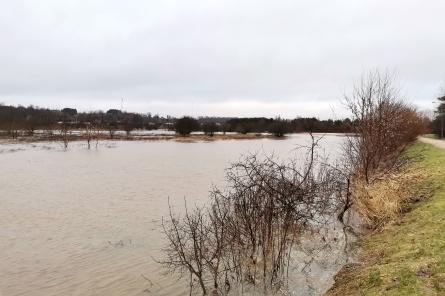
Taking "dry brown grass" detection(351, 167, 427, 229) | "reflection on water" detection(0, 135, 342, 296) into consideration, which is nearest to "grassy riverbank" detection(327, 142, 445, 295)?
"dry brown grass" detection(351, 167, 427, 229)

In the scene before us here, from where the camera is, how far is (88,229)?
45.8ft

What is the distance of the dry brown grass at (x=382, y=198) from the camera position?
12164mm

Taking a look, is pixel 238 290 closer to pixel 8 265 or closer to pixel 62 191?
pixel 8 265

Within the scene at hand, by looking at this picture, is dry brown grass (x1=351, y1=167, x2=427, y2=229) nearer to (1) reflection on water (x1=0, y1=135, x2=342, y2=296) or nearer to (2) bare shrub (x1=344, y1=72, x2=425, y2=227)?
(2) bare shrub (x1=344, y1=72, x2=425, y2=227)

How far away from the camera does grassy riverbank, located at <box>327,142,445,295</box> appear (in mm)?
6391

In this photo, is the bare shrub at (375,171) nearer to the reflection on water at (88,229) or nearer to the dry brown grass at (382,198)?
the dry brown grass at (382,198)

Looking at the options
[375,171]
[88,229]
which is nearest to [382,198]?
[375,171]

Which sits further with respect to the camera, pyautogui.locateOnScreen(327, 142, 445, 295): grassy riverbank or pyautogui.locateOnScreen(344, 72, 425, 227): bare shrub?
pyautogui.locateOnScreen(344, 72, 425, 227): bare shrub

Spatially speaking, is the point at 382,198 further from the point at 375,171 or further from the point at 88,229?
the point at 88,229

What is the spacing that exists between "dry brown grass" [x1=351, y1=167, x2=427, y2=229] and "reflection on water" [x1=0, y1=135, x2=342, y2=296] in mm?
6005

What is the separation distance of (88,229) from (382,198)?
30.1 ft

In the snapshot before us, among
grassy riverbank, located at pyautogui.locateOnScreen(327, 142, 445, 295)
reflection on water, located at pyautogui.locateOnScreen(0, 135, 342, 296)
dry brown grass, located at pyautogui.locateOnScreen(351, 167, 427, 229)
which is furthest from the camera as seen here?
dry brown grass, located at pyautogui.locateOnScreen(351, 167, 427, 229)

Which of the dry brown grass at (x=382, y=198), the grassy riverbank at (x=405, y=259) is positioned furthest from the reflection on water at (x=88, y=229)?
the dry brown grass at (x=382, y=198)

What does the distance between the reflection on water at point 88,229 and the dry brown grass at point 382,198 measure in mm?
6005
